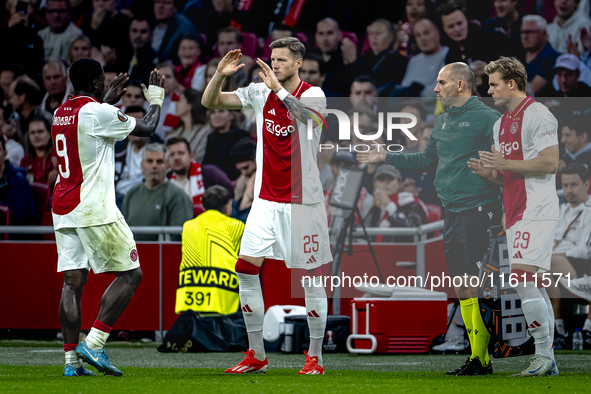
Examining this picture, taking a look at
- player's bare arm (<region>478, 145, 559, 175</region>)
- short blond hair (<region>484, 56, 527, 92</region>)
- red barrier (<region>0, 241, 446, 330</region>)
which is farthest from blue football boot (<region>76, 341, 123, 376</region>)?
red barrier (<region>0, 241, 446, 330</region>)

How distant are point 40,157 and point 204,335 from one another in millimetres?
3938

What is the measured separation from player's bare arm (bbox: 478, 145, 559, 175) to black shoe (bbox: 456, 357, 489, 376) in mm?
1257

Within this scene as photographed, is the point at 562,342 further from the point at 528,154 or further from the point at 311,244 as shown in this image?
the point at 311,244

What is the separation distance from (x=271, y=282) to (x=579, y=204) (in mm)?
3330

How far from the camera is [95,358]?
14.0 feet

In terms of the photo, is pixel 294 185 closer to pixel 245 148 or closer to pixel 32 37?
pixel 245 148

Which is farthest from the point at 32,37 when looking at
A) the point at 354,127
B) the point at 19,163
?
the point at 354,127

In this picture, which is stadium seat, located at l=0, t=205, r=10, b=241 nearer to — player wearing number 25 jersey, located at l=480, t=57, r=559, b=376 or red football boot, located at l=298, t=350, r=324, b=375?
red football boot, located at l=298, t=350, r=324, b=375

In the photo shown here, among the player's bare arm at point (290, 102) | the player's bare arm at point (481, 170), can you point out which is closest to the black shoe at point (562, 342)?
the player's bare arm at point (481, 170)

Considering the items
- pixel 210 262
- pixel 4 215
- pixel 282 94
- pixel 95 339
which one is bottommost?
pixel 95 339

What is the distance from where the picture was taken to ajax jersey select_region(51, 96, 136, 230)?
4441mm

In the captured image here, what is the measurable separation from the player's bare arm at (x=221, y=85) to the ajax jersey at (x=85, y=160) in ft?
1.90

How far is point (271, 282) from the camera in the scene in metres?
7.87

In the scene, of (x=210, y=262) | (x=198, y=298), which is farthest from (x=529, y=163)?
(x=198, y=298)
